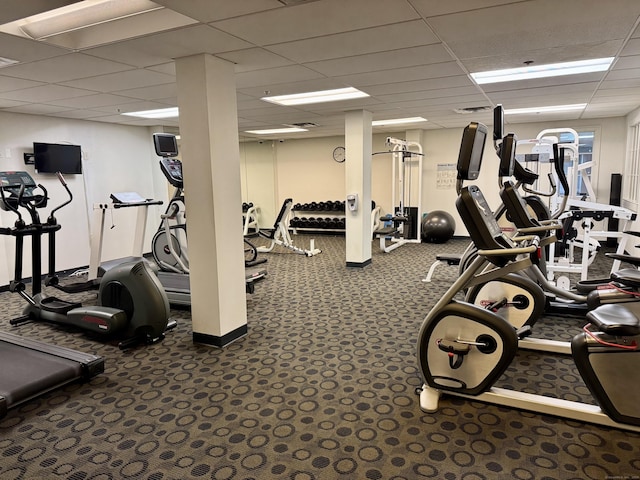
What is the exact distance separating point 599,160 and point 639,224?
209 centimetres

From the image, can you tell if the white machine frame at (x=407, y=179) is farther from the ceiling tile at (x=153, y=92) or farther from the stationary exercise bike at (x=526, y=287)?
the ceiling tile at (x=153, y=92)

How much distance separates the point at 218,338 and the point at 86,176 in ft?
15.6

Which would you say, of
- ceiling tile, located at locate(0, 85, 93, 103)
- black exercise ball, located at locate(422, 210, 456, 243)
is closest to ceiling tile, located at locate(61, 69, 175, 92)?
ceiling tile, located at locate(0, 85, 93, 103)

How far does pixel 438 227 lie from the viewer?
8.71 m

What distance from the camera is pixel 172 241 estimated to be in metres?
5.43

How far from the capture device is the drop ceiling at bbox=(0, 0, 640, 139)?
2531 millimetres

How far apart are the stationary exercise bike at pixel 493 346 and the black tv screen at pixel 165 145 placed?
314 centimetres

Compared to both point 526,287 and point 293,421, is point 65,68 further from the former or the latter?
point 526,287

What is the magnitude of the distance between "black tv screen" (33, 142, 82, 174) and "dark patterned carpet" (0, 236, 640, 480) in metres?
3.09

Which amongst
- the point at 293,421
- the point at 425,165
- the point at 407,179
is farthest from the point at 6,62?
the point at 425,165

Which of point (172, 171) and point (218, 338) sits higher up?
point (172, 171)

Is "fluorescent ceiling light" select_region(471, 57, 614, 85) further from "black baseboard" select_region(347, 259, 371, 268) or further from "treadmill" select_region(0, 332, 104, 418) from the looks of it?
"treadmill" select_region(0, 332, 104, 418)

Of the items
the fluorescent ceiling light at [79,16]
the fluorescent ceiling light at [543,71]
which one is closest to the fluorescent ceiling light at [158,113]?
the fluorescent ceiling light at [79,16]

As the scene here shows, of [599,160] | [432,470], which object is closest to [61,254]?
[432,470]
